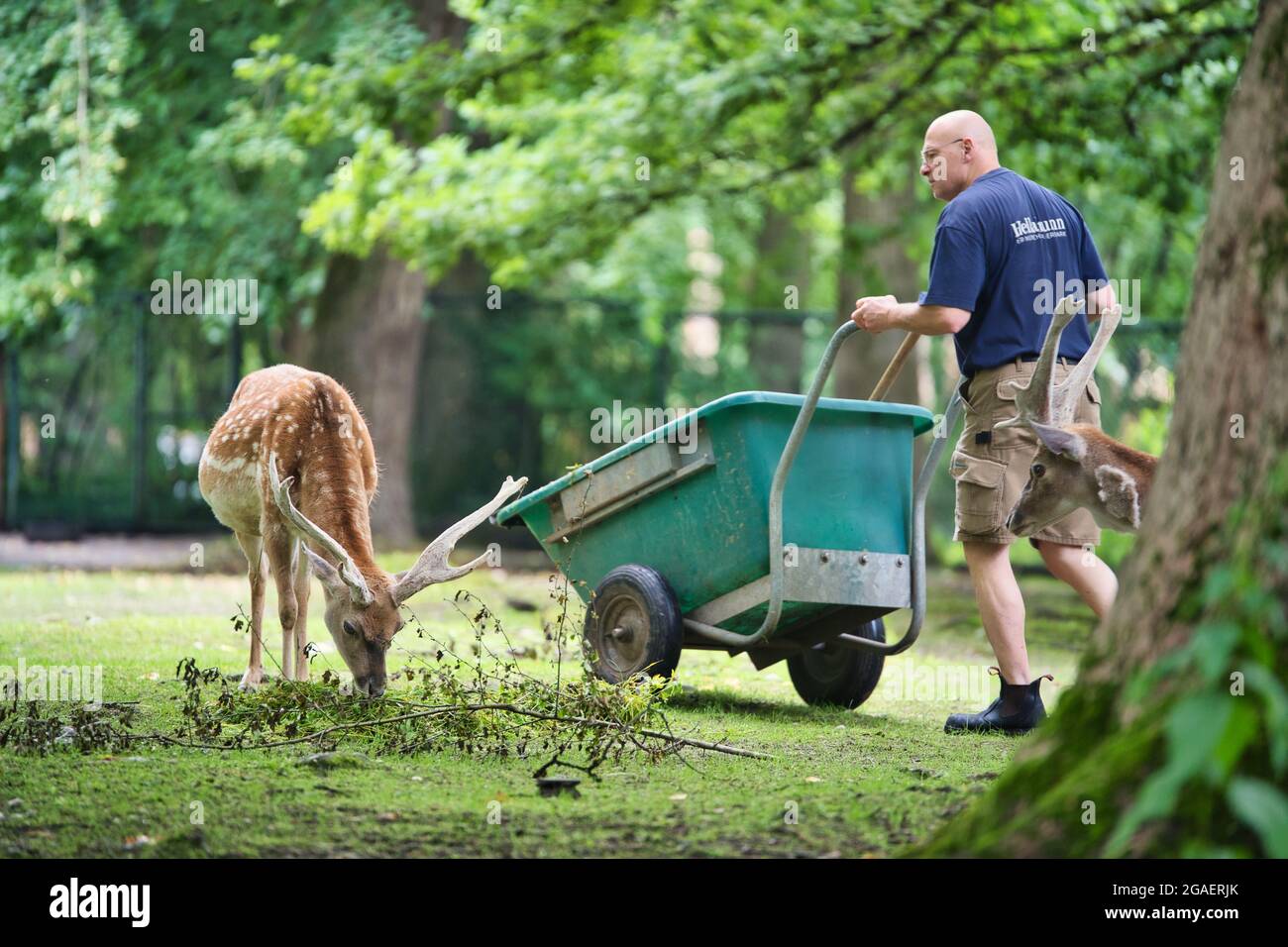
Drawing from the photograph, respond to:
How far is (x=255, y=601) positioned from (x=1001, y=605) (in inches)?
140

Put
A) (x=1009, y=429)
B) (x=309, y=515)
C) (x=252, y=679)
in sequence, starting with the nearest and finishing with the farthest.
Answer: (x=1009, y=429) → (x=309, y=515) → (x=252, y=679)

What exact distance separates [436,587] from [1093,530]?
7.50 m

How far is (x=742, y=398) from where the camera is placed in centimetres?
608

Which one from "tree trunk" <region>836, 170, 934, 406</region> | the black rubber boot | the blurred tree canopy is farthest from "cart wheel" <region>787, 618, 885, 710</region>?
"tree trunk" <region>836, 170, 934, 406</region>

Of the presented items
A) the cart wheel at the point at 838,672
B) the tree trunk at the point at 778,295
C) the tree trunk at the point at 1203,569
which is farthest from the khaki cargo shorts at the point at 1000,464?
the tree trunk at the point at 778,295

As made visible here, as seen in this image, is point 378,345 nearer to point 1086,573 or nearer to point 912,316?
point 912,316

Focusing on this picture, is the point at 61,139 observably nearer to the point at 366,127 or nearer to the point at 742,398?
the point at 366,127

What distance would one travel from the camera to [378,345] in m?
14.8

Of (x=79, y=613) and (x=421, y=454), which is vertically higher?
(x=421, y=454)

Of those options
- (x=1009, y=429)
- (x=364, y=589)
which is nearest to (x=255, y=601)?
(x=364, y=589)

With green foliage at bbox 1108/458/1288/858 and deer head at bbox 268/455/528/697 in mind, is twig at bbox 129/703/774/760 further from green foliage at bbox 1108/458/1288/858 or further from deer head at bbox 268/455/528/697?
green foliage at bbox 1108/458/1288/858

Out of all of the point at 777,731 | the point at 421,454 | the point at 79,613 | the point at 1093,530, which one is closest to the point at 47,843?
the point at 777,731

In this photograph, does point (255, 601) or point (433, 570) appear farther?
point (255, 601)

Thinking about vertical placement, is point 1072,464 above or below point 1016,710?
above
